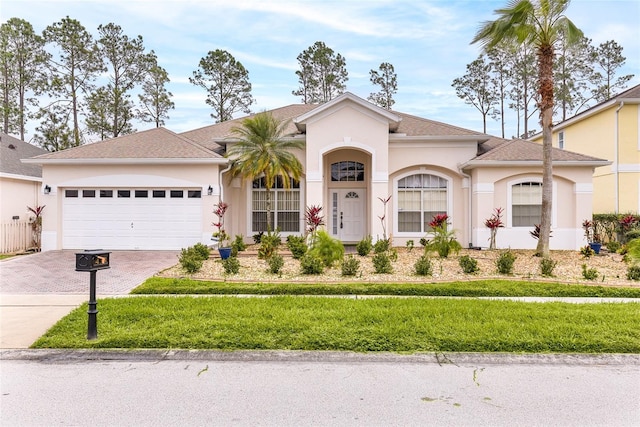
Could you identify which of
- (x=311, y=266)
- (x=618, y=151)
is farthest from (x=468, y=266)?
(x=618, y=151)

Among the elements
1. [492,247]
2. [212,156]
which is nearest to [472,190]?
[492,247]

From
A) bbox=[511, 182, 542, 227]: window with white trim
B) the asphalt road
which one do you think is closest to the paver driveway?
the asphalt road

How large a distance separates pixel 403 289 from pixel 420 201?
9068mm

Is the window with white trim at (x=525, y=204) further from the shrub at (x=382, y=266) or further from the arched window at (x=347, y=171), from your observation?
the shrub at (x=382, y=266)

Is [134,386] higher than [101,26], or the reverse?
[101,26]

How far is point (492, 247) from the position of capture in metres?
15.7

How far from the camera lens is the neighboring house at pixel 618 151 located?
19.0m

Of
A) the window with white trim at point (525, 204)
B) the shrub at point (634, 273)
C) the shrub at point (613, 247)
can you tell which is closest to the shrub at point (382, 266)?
the shrub at point (634, 273)

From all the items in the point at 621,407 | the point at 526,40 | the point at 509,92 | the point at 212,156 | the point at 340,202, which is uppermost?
the point at 509,92

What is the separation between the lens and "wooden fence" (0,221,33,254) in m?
15.9

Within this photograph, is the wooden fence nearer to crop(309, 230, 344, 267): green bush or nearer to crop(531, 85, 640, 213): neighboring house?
crop(309, 230, 344, 267): green bush

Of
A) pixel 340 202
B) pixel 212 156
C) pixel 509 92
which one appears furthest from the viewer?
pixel 509 92

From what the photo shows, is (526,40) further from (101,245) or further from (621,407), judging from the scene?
(101,245)

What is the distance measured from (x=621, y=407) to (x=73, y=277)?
36.9 ft
